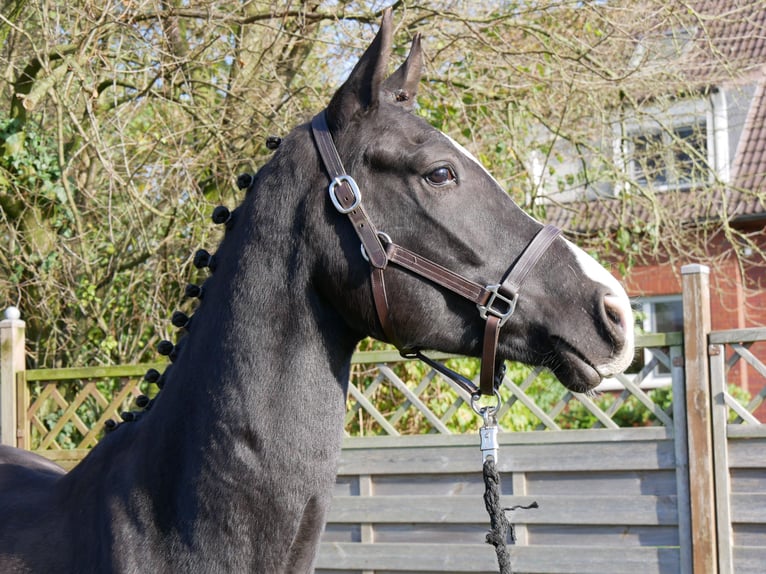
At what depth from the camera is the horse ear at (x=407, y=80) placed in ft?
7.07

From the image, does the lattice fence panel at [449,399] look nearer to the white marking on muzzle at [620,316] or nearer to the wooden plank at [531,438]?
the wooden plank at [531,438]

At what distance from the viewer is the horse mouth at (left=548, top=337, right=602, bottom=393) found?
1.89 m

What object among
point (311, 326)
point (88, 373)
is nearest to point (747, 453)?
point (311, 326)

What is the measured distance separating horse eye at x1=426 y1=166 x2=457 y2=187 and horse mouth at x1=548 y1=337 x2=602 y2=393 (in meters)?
0.43

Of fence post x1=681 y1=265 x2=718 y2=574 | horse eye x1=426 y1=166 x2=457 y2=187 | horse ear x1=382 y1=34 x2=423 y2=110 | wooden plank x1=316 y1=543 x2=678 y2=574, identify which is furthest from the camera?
wooden plank x1=316 y1=543 x2=678 y2=574

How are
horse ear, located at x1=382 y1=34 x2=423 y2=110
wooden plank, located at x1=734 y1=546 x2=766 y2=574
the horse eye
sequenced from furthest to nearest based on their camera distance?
wooden plank, located at x1=734 y1=546 x2=766 y2=574
horse ear, located at x1=382 y1=34 x2=423 y2=110
the horse eye

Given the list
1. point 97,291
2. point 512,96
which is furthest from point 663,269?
point 97,291

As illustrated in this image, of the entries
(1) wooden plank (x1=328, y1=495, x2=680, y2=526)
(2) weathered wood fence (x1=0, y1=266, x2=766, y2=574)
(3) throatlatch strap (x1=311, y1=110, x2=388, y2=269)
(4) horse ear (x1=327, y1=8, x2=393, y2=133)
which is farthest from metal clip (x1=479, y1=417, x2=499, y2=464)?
(1) wooden plank (x1=328, y1=495, x2=680, y2=526)

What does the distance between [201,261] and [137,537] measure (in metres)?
0.66

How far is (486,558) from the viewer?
5312 mm

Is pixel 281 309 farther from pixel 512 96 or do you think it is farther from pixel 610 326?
pixel 512 96

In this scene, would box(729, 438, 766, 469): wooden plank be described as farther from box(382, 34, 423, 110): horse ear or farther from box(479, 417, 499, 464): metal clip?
box(382, 34, 423, 110): horse ear

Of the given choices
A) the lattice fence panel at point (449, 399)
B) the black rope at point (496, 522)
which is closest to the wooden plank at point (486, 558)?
the lattice fence panel at point (449, 399)

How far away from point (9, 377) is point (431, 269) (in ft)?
17.4
